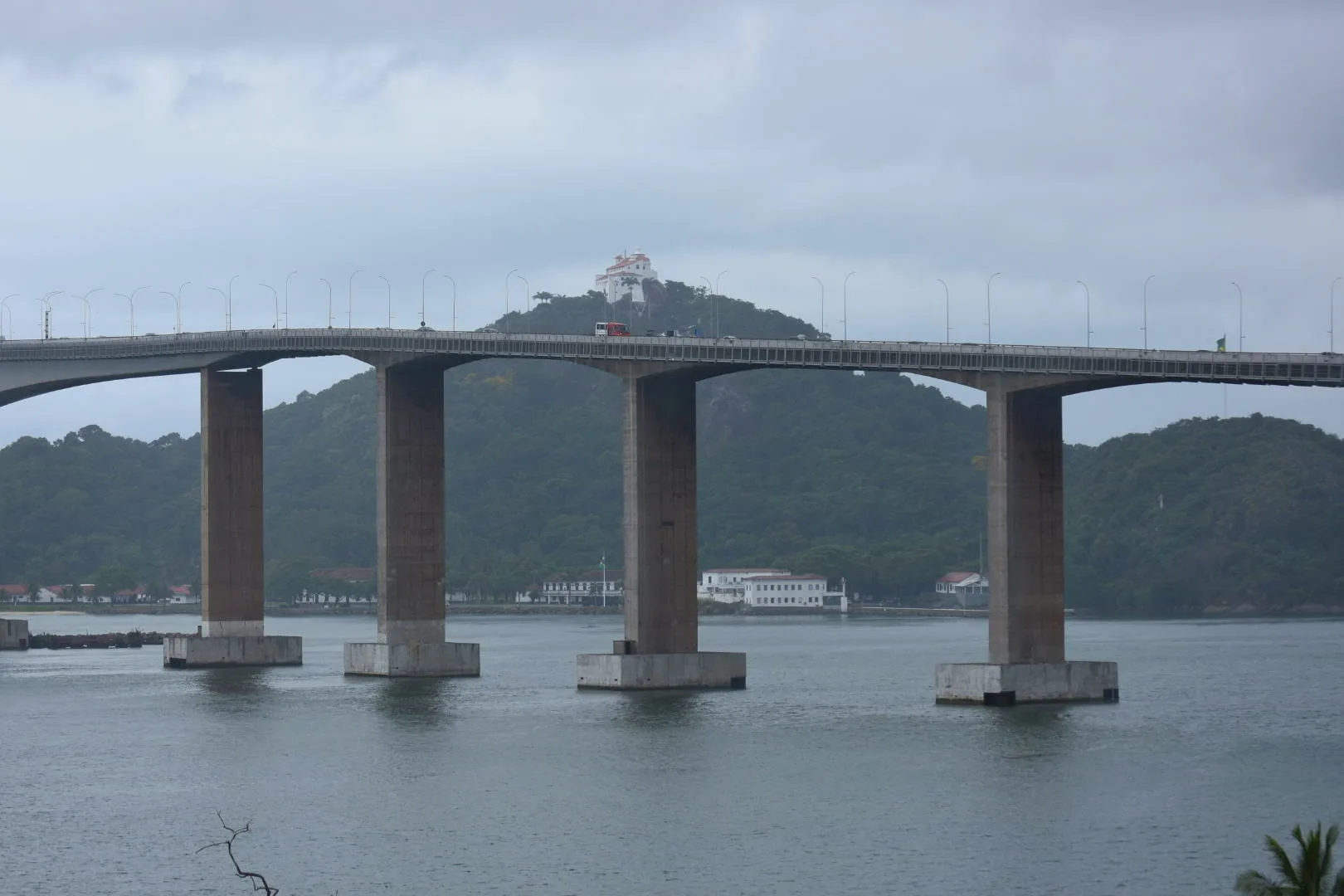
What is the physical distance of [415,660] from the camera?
347 ft

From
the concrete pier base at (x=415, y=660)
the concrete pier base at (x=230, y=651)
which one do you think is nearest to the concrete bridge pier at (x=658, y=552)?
the concrete pier base at (x=415, y=660)

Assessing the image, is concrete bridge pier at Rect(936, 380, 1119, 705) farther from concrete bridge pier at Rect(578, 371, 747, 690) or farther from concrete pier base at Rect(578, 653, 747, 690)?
concrete bridge pier at Rect(578, 371, 747, 690)

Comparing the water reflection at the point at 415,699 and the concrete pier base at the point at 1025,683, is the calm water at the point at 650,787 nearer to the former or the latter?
→ the water reflection at the point at 415,699

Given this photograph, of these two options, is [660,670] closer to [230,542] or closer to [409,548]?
[409,548]

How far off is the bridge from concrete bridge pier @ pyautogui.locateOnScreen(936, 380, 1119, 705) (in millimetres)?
73

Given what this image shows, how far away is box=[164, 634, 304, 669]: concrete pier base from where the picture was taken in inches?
4690

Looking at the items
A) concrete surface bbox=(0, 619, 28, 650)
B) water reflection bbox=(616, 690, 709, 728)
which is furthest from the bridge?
concrete surface bbox=(0, 619, 28, 650)

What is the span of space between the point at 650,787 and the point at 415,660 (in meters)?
43.3

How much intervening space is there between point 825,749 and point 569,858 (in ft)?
70.5

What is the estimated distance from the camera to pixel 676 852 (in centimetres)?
5325

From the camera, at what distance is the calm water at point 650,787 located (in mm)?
50594

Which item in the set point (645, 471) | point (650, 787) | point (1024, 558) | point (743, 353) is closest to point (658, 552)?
point (645, 471)

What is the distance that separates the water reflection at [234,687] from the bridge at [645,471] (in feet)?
12.9

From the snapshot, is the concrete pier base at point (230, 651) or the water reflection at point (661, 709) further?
the concrete pier base at point (230, 651)
